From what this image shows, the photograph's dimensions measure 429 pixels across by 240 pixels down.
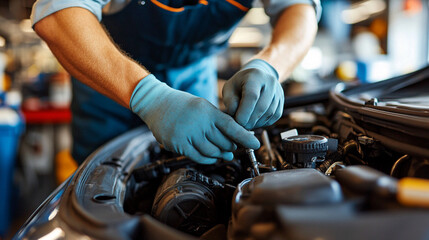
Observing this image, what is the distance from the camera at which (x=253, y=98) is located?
0.79 meters

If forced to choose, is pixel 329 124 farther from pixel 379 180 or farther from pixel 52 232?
pixel 52 232

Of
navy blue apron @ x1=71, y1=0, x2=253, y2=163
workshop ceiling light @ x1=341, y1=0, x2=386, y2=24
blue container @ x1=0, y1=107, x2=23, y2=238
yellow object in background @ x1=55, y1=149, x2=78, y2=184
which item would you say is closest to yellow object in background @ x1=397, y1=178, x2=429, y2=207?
navy blue apron @ x1=71, y1=0, x2=253, y2=163

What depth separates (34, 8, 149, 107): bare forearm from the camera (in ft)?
3.04

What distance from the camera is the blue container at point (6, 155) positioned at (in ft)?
8.14

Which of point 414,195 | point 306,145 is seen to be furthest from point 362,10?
point 414,195

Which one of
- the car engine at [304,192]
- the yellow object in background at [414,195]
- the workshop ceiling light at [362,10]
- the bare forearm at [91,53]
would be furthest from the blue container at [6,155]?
the workshop ceiling light at [362,10]

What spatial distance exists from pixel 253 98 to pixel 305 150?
0.53ft

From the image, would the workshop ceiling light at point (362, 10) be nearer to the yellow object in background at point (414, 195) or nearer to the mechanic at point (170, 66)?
the mechanic at point (170, 66)

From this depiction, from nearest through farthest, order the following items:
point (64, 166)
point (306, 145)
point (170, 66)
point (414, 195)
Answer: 1. point (414, 195)
2. point (306, 145)
3. point (170, 66)
4. point (64, 166)

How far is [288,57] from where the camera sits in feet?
4.06

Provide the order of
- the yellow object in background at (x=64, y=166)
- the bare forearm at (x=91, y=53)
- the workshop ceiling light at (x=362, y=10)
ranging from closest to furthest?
1. the bare forearm at (x=91, y=53)
2. the yellow object in background at (x=64, y=166)
3. the workshop ceiling light at (x=362, y=10)

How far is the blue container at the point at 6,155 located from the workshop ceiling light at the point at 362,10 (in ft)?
24.4

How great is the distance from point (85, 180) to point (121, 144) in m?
0.39

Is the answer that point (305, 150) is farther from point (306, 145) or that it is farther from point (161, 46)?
point (161, 46)
